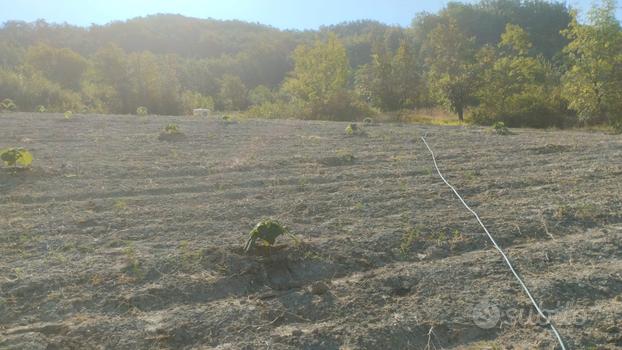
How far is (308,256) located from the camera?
3242 millimetres

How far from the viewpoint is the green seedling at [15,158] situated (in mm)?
5305

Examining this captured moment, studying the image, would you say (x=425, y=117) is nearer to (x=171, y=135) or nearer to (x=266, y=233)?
(x=171, y=135)

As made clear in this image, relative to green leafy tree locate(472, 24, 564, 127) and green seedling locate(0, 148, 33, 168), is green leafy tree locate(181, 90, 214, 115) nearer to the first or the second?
green leafy tree locate(472, 24, 564, 127)

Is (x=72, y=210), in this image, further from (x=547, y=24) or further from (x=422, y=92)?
(x=547, y=24)

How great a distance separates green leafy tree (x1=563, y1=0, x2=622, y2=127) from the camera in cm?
1223

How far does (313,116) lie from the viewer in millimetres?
19000

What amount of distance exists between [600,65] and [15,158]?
1225cm

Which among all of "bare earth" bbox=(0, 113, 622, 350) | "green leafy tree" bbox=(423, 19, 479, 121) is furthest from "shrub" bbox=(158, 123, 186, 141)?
"green leafy tree" bbox=(423, 19, 479, 121)

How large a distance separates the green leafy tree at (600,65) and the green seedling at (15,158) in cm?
1206

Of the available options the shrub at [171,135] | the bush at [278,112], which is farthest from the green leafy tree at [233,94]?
the shrub at [171,135]

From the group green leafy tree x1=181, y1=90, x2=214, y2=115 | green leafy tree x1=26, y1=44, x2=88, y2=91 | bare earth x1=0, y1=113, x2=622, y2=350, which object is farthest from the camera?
green leafy tree x1=26, y1=44, x2=88, y2=91

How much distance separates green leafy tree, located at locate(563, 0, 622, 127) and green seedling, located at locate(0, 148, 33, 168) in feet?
39.6

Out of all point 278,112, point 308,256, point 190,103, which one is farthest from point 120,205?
point 190,103

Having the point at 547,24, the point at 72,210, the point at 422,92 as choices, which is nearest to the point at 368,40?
the point at 547,24
